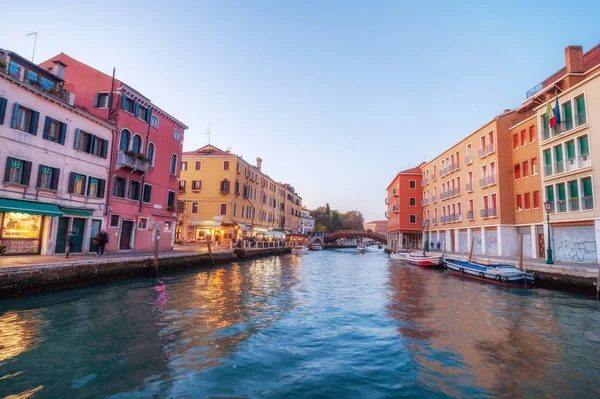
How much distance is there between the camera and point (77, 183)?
18516 millimetres

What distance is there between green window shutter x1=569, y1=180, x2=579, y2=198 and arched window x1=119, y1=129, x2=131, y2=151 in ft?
99.8

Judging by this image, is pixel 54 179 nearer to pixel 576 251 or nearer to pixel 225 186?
pixel 225 186

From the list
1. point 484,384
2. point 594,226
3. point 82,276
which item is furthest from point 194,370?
point 594,226

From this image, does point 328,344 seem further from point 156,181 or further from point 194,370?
point 156,181

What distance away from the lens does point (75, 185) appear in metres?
18.3

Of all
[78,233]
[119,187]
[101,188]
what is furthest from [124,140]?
[78,233]

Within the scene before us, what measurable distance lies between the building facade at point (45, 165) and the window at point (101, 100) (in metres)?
2.26

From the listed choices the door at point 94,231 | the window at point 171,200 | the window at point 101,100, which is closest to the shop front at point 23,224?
the door at point 94,231

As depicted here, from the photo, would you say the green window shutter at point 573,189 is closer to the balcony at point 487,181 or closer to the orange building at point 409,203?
the balcony at point 487,181

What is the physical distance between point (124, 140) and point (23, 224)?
28.7 feet

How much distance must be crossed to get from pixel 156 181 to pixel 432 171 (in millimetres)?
35354

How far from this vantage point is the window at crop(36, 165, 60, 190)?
53.1 ft

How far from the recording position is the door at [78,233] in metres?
18.3

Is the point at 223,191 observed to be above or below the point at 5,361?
above
